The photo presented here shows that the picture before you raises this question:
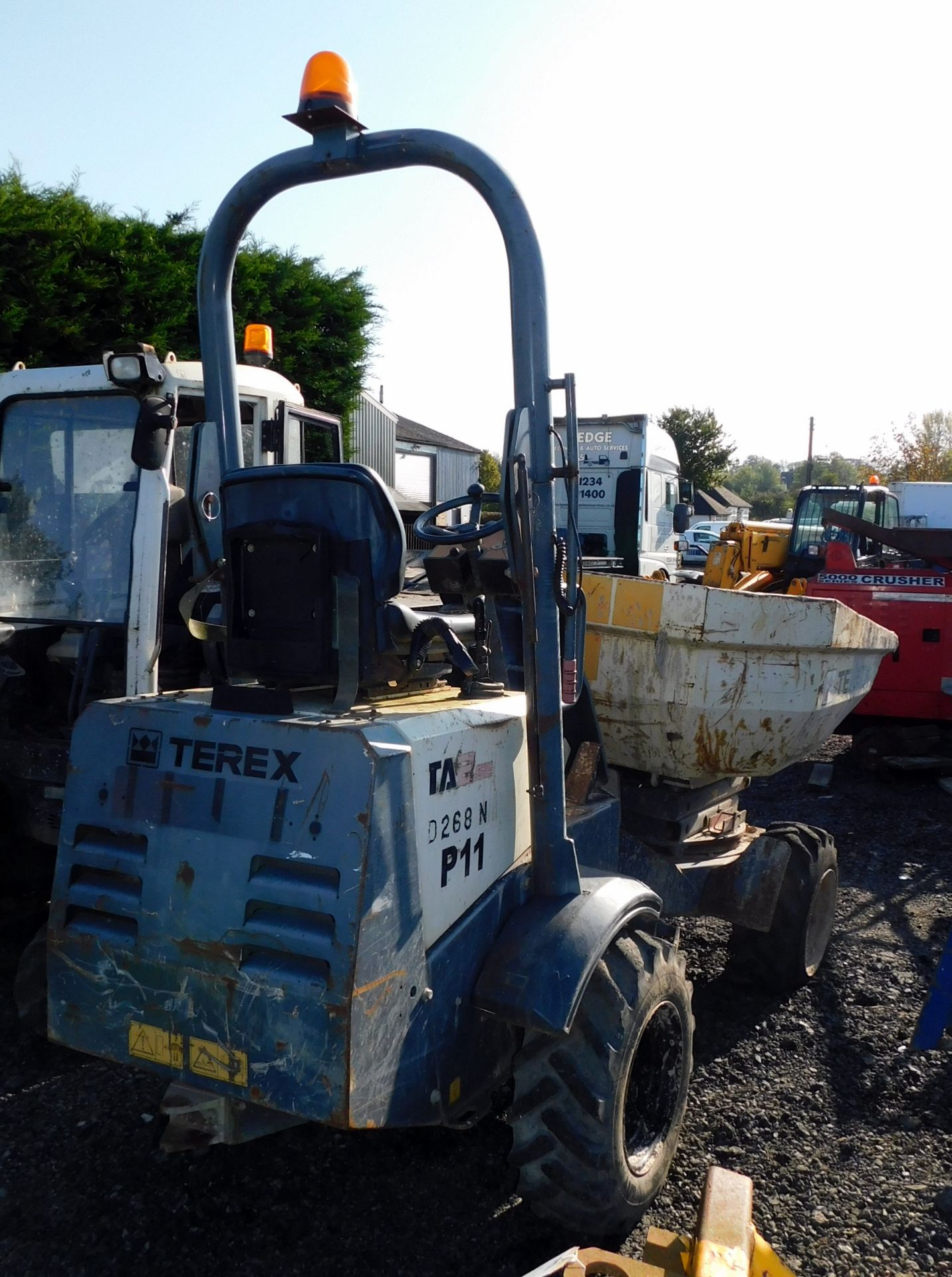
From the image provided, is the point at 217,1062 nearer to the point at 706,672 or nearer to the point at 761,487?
the point at 706,672

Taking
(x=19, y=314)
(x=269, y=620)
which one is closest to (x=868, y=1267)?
(x=269, y=620)

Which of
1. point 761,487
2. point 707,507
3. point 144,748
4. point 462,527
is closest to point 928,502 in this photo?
point 707,507

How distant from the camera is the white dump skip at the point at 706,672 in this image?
3637mm

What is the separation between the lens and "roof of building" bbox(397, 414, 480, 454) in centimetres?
2395

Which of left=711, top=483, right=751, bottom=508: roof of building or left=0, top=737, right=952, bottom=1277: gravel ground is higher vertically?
left=711, top=483, right=751, bottom=508: roof of building

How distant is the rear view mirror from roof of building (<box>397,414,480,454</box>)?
19.6 m

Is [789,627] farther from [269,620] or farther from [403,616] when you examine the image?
[269,620]

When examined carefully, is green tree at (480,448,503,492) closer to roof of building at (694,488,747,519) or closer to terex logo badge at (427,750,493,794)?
roof of building at (694,488,747,519)

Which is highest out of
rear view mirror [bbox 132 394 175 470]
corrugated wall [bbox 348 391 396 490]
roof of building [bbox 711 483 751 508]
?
roof of building [bbox 711 483 751 508]

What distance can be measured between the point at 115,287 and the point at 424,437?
1627 cm

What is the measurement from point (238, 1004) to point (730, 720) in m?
2.08

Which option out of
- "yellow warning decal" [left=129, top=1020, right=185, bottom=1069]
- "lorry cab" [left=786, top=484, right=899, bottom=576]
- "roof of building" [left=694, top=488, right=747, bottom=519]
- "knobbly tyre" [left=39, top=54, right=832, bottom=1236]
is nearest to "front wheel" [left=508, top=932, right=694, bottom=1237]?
"knobbly tyre" [left=39, top=54, right=832, bottom=1236]

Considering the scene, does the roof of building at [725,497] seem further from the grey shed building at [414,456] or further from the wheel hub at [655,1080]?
the wheel hub at [655,1080]

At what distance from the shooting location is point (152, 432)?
3.59 meters
